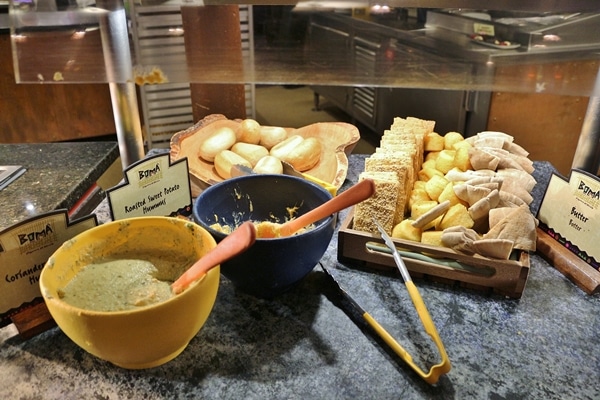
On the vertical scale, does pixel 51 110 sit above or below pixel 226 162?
below

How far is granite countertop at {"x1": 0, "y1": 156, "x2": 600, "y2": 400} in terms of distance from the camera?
66 centimetres

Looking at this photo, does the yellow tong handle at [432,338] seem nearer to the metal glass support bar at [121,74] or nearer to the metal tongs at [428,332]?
the metal tongs at [428,332]

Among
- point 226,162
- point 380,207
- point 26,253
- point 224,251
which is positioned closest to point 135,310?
point 224,251

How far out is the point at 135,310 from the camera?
568 millimetres

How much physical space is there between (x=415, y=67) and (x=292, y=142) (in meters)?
0.36

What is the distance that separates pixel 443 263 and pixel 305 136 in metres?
0.65

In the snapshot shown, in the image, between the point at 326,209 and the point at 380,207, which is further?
the point at 380,207

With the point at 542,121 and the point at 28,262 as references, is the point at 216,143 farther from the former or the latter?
the point at 542,121

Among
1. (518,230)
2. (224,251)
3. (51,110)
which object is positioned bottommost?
(51,110)

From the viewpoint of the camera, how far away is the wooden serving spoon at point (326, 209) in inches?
25.7

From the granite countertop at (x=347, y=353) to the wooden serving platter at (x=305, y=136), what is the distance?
0.37m

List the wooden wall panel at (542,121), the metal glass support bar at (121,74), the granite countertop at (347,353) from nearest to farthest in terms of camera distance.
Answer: the granite countertop at (347,353) → the metal glass support bar at (121,74) → the wooden wall panel at (542,121)

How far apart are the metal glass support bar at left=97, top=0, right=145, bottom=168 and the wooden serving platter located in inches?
4.0

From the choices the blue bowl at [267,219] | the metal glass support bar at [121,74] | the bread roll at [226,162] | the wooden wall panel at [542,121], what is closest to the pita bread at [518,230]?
the blue bowl at [267,219]
